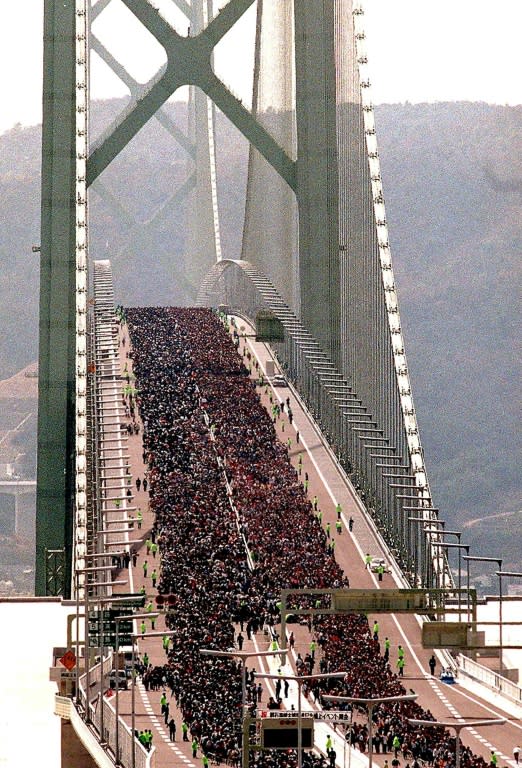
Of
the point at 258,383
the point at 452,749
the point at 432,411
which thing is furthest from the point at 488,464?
the point at 452,749

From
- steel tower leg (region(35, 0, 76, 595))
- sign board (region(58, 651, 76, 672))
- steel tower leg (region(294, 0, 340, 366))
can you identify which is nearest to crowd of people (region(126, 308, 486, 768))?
sign board (region(58, 651, 76, 672))

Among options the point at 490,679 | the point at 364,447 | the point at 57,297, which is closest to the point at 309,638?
the point at 490,679

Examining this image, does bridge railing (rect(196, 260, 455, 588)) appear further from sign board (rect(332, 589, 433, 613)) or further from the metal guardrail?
sign board (rect(332, 589, 433, 613))

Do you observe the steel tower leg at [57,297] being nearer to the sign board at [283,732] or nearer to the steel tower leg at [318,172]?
the steel tower leg at [318,172]

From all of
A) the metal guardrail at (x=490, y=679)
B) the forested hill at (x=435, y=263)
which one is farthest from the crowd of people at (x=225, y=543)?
the forested hill at (x=435, y=263)

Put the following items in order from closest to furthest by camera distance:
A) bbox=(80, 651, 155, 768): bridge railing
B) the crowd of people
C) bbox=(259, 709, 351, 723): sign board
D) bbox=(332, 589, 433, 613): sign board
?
bbox=(332, 589, 433, 613): sign board
bbox=(80, 651, 155, 768): bridge railing
bbox=(259, 709, 351, 723): sign board
the crowd of people

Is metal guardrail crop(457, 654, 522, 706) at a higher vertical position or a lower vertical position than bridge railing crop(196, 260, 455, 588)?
lower

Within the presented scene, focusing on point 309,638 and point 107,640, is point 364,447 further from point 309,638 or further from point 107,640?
point 107,640

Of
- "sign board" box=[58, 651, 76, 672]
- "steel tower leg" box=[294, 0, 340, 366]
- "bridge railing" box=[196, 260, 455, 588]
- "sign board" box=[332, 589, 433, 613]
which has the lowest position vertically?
"sign board" box=[58, 651, 76, 672]
